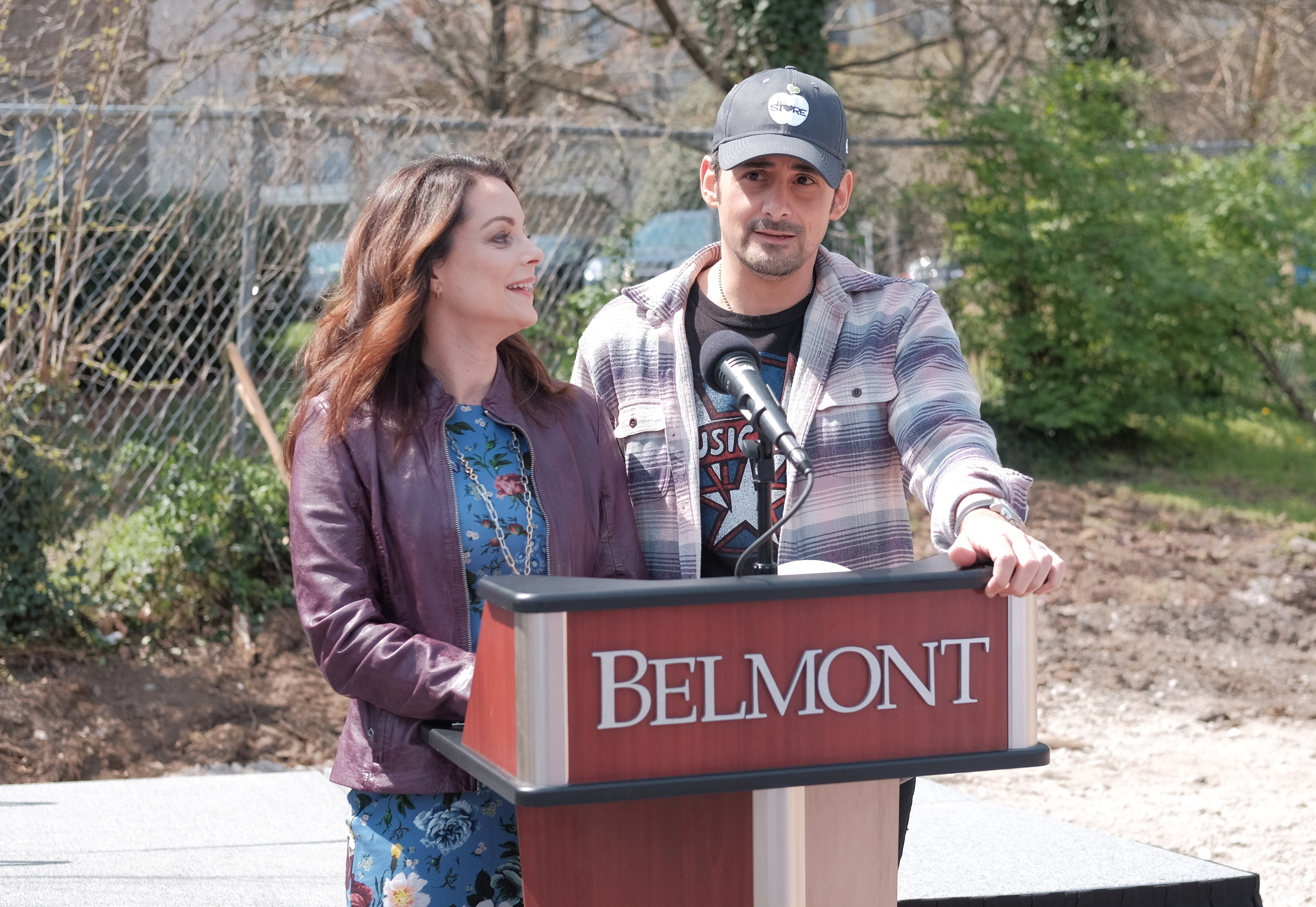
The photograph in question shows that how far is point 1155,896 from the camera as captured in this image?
3604 mm

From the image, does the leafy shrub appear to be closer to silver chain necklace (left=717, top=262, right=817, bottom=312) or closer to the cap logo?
silver chain necklace (left=717, top=262, right=817, bottom=312)

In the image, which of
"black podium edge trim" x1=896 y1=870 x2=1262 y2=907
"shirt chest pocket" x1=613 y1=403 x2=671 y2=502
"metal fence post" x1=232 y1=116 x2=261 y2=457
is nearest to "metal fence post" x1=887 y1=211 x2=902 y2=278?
"metal fence post" x1=232 y1=116 x2=261 y2=457

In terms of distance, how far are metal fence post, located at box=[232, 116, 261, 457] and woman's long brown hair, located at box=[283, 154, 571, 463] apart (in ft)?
14.1

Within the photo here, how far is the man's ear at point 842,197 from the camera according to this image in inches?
103

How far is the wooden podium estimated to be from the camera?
165 cm

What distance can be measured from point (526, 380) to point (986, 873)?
6.98 feet

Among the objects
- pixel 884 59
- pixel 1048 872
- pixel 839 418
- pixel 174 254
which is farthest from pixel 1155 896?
pixel 884 59

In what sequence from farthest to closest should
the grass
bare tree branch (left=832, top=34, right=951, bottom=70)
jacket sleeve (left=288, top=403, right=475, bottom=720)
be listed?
1. bare tree branch (left=832, top=34, right=951, bottom=70)
2. the grass
3. jacket sleeve (left=288, top=403, right=475, bottom=720)

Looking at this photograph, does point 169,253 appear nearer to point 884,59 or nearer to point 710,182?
point 710,182

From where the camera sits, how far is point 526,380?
98.0 inches

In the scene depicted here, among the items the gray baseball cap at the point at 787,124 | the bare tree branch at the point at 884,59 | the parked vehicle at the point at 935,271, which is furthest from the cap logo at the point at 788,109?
the bare tree branch at the point at 884,59

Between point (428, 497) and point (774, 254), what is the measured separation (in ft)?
2.61

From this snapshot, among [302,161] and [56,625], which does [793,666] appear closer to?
[56,625]

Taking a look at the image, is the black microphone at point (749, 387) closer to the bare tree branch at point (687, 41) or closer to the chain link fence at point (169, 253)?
the chain link fence at point (169, 253)
